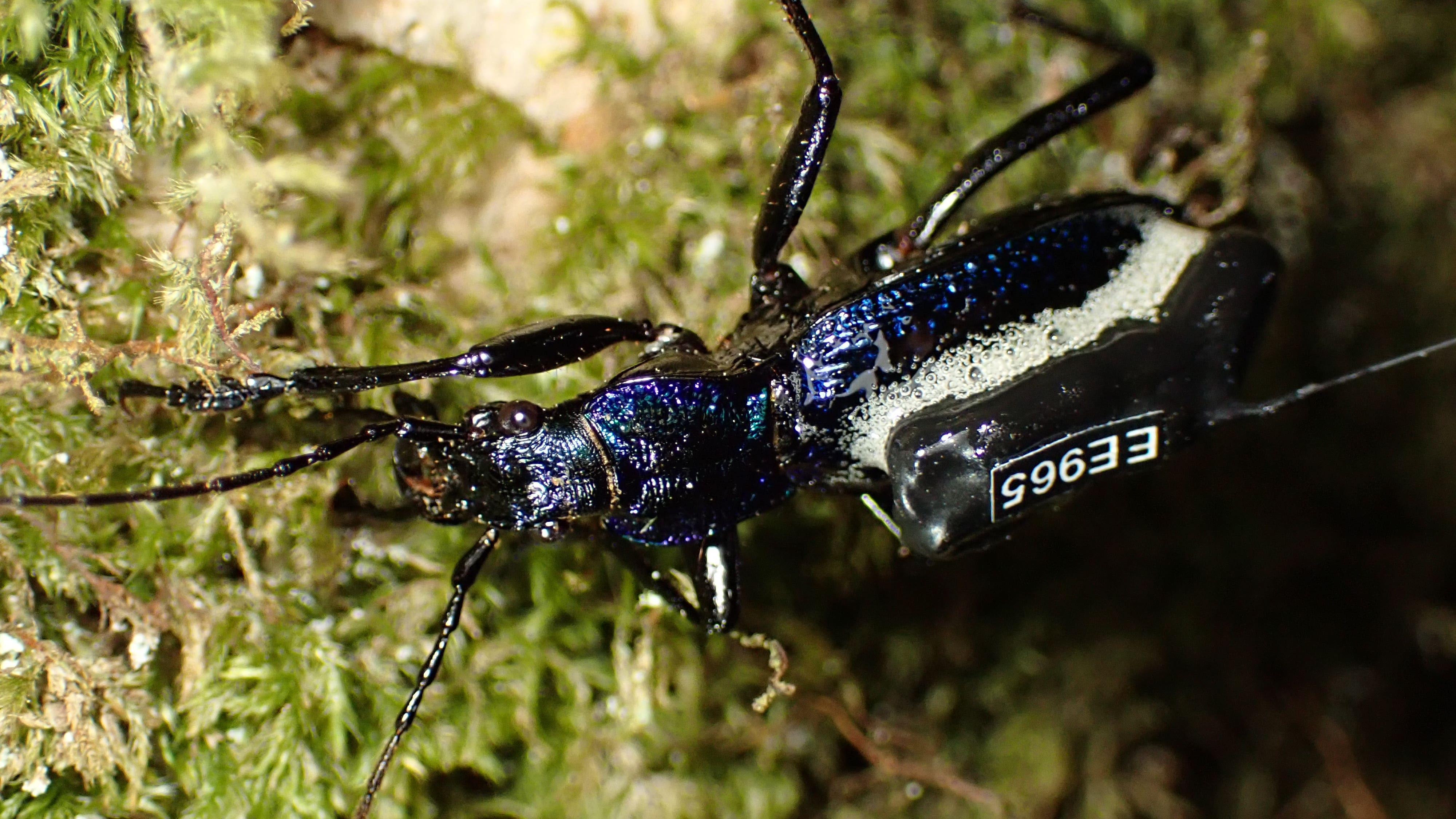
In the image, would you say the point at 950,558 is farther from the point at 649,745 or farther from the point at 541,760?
the point at 541,760

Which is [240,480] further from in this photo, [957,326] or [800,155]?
[957,326]

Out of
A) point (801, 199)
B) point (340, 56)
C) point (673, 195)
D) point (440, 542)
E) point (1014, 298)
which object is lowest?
point (440, 542)

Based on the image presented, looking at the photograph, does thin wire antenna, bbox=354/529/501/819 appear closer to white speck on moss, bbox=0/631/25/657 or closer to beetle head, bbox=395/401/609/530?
beetle head, bbox=395/401/609/530

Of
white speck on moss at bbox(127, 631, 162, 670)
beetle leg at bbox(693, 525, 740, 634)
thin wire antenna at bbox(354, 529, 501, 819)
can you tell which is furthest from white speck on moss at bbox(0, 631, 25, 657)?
beetle leg at bbox(693, 525, 740, 634)

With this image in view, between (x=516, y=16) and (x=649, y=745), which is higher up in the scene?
(x=516, y=16)

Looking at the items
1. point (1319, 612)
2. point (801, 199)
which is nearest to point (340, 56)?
point (801, 199)
